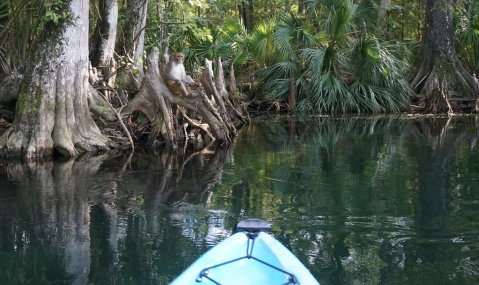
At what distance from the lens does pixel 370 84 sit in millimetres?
20312

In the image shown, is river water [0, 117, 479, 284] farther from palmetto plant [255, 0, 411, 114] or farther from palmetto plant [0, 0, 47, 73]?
palmetto plant [255, 0, 411, 114]

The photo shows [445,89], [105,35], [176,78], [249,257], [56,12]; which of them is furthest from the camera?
[445,89]

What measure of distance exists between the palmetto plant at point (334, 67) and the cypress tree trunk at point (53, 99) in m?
9.36

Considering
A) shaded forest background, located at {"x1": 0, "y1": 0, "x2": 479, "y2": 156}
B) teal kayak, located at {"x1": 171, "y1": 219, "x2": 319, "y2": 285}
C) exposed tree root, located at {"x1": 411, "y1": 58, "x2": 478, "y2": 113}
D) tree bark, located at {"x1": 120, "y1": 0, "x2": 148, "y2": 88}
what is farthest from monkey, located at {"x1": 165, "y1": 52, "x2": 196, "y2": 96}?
exposed tree root, located at {"x1": 411, "y1": 58, "x2": 478, "y2": 113}

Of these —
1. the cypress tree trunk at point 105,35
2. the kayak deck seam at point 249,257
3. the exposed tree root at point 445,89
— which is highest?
the cypress tree trunk at point 105,35

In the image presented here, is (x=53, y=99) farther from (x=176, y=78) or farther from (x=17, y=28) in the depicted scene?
(x=17, y=28)

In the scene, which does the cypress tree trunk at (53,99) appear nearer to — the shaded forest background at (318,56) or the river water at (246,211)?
the river water at (246,211)

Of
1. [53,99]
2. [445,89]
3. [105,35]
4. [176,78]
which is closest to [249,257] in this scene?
[53,99]

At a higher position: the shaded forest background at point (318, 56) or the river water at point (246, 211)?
the shaded forest background at point (318, 56)

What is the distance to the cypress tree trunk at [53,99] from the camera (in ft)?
36.3

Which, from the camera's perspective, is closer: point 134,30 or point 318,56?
point 134,30

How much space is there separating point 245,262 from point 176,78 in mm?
8718

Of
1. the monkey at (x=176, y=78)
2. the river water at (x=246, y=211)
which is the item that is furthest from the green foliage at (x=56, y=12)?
the river water at (x=246, y=211)

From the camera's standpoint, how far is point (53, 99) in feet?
36.9
